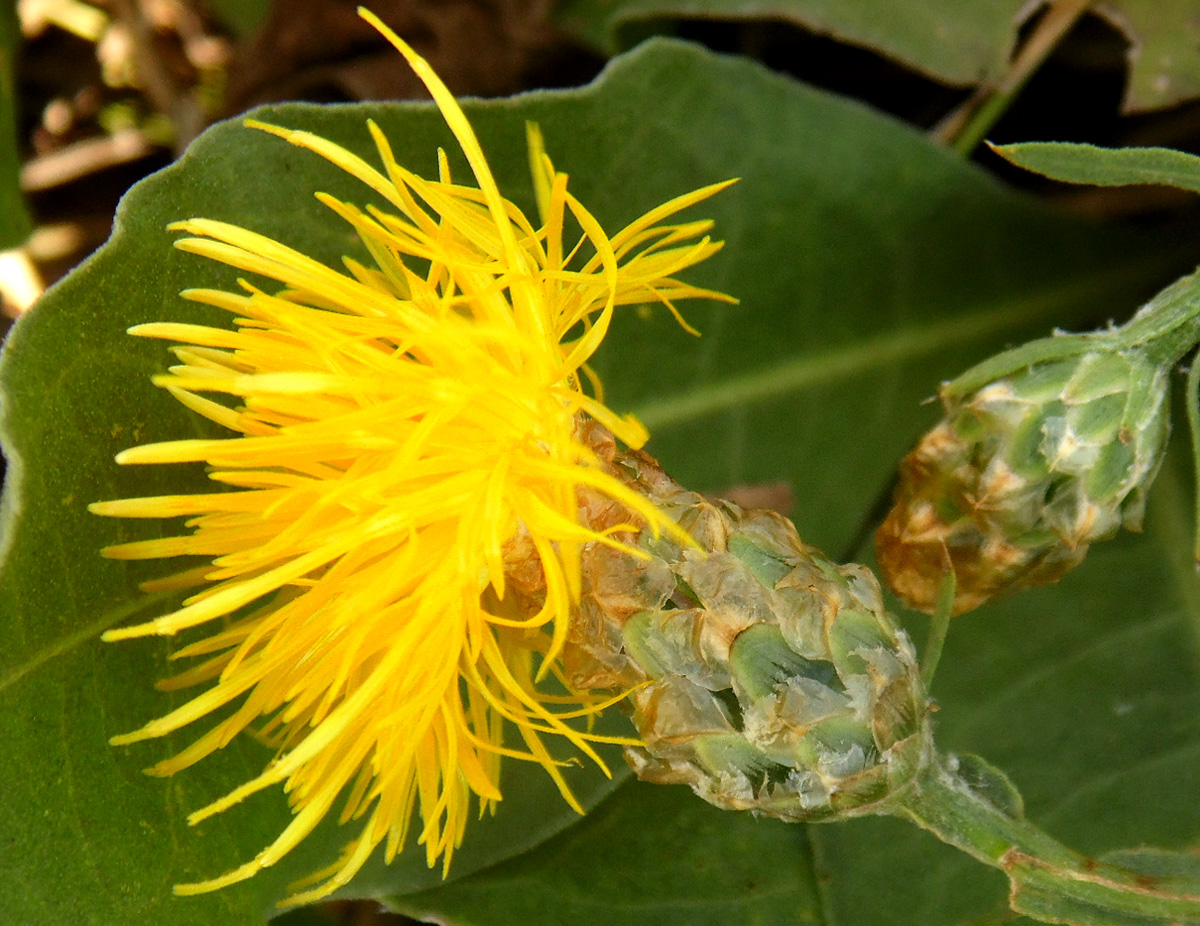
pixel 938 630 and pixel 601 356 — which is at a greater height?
pixel 601 356

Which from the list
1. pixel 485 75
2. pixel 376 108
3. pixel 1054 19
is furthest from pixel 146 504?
pixel 1054 19

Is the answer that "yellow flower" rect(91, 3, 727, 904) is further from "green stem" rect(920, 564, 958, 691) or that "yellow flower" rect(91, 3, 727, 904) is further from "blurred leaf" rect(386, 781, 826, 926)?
"blurred leaf" rect(386, 781, 826, 926)

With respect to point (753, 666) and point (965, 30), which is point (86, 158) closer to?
point (965, 30)

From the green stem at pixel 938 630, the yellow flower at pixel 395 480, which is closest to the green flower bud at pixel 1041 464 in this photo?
the green stem at pixel 938 630

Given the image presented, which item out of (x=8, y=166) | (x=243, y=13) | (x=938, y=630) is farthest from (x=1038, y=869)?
(x=243, y=13)

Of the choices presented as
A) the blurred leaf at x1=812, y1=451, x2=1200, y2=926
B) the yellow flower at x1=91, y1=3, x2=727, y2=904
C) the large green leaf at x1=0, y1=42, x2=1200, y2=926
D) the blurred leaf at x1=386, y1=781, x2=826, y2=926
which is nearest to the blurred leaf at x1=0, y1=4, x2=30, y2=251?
the large green leaf at x1=0, y1=42, x2=1200, y2=926

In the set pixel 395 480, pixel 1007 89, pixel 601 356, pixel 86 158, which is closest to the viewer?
pixel 395 480
